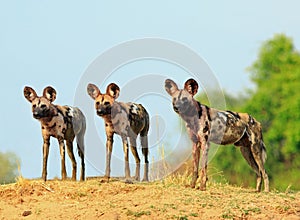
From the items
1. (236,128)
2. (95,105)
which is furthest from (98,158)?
(236,128)

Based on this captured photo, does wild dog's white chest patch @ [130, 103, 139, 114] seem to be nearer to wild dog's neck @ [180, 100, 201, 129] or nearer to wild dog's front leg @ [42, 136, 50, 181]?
wild dog's neck @ [180, 100, 201, 129]

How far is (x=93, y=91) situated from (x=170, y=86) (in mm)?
1538

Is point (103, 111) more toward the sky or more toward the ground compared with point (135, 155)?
more toward the sky

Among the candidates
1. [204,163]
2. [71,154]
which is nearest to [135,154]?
[71,154]

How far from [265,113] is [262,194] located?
25.7 m

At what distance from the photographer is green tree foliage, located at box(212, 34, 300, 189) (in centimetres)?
3647

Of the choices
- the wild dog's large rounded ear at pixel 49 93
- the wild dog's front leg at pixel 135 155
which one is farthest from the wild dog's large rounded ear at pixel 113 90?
the wild dog's front leg at pixel 135 155

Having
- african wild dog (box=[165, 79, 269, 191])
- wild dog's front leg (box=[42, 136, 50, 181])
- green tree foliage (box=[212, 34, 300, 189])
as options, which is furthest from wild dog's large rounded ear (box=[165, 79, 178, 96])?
green tree foliage (box=[212, 34, 300, 189])

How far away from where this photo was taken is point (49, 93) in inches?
535

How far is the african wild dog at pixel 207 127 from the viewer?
13.0m

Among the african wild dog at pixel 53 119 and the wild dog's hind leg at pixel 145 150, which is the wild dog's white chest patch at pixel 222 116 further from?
the african wild dog at pixel 53 119

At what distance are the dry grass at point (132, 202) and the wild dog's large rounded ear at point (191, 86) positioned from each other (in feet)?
5.83

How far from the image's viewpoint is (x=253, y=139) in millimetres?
14406

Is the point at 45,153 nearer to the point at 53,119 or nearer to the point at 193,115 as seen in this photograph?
the point at 53,119
